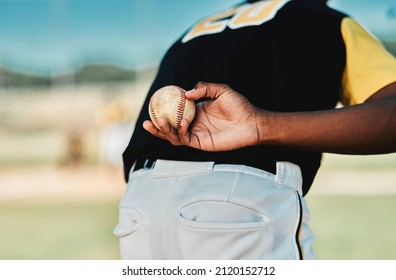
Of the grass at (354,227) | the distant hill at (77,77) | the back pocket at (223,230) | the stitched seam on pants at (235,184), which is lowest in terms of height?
the distant hill at (77,77)

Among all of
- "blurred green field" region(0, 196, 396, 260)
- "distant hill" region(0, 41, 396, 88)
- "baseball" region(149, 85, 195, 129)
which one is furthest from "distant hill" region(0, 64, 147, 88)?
"baseball" region(149, 85, 195, 129)

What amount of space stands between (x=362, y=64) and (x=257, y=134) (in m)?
0.40

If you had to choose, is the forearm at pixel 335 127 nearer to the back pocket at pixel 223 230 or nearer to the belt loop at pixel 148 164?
the back pocket at pixel 223 230

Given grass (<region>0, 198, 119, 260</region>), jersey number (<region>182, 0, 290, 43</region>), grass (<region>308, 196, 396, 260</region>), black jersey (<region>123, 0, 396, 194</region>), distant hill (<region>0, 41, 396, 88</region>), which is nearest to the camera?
black jersey (<region>123, 0, 396, 194</region>)

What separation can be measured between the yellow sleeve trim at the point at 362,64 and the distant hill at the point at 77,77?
10.4 meters

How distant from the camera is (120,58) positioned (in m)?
11.9

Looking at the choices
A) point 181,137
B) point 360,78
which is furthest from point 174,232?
point 360,78

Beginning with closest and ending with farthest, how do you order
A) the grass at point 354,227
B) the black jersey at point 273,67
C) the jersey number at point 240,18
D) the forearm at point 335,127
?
the forearm at point 335,127
the black jersey at point 273,67
the jersey number at point 240,18
the grass at point 354,227

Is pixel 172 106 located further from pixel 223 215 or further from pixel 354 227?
pixel 354 227

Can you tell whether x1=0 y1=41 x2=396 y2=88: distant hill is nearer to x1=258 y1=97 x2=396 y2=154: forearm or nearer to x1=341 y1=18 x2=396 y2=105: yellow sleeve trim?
x1=341 y1=18 x2=396 y2=105: yellow sleeve trim

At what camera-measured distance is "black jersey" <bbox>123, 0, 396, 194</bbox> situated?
1.51 metres

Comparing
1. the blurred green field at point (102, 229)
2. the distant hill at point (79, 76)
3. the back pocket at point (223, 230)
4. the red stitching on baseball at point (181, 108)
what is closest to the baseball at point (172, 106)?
the red stitching on baseball at point (181, 108)

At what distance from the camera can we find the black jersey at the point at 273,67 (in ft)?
4.97

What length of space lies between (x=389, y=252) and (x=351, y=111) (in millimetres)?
3336
